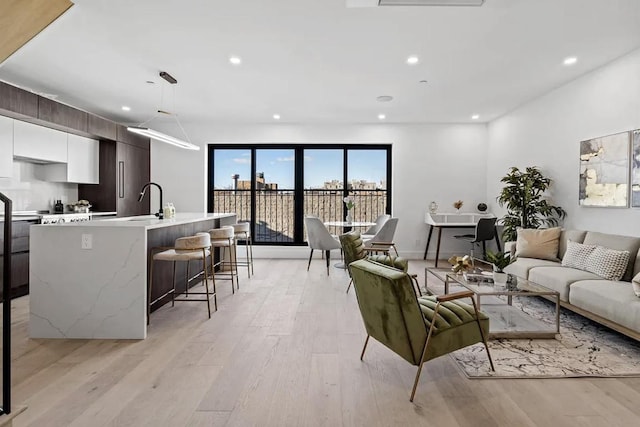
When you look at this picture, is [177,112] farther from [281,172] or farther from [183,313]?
[183,313]

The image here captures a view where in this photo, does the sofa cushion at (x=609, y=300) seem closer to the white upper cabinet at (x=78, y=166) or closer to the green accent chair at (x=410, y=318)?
the green accent chair at (x=410, y=318)

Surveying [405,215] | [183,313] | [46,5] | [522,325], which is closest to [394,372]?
[522,325]

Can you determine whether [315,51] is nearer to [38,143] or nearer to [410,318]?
[410,318]

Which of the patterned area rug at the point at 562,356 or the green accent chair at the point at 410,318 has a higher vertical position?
the green accent chair at the point at 410,318

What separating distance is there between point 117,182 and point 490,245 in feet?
22.5

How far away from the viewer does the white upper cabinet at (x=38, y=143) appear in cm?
471

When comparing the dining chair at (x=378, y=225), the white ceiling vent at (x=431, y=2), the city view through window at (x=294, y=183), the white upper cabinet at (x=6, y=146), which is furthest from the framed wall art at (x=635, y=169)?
the white upper cabinet at (x=6, y=146)

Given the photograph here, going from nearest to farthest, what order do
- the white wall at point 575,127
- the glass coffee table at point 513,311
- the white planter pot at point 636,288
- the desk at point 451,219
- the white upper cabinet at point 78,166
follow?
the white planter pot at point 636,288 → the glass coffee table at point 513,311 → the white wall at point 575,127 → the white upper cabinet at point 78,166 → the desk at point 451,219

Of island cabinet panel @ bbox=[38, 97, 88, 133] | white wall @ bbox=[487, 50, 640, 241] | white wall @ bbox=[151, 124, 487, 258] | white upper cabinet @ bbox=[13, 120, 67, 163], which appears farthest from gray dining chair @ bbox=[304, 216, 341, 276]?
white upper cabinet @ bbox=[13, 120, 67, 163]

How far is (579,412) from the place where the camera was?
6.77 ft

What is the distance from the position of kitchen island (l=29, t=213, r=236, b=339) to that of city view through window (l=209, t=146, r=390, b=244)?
4475 millimetres

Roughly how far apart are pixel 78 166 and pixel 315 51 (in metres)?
4.38

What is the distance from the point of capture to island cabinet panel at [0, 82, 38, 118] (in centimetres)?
419

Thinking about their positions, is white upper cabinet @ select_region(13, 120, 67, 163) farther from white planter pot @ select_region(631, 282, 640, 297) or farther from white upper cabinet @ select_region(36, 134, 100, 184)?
white planter pot @ select_region(631, 282, 640, 297)
